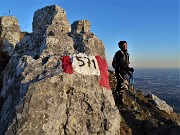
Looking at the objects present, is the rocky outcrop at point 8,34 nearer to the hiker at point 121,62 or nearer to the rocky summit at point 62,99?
the rocky summit at point 62,99

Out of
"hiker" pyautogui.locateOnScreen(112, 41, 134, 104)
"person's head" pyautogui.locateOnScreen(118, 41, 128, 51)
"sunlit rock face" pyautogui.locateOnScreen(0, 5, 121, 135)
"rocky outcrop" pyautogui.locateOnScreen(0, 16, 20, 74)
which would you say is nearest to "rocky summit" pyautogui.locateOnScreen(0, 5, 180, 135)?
"sunlit rock face" pyautogui.locateOnScreen(0, 5, 121, 135)

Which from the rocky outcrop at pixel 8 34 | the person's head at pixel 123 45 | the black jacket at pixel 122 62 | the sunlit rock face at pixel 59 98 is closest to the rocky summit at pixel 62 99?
the sunlit rock face at pixel 59 98

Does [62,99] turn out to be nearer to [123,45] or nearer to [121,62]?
[121,62]

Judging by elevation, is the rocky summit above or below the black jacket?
below

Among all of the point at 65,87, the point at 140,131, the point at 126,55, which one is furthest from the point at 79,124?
the point at 126,55

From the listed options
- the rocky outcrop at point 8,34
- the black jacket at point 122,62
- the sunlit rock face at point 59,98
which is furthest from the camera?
the rocky outcrop at point 8,34

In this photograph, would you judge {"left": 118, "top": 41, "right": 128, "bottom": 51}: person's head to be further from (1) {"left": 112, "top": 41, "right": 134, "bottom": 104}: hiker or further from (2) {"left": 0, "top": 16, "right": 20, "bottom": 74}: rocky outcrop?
(2) {"left": 0, "top": 16, "right": 20, "bottom": 74}: rocky outcrop

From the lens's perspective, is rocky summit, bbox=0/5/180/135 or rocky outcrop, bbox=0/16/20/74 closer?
rocky summit, bbox=0/5/180/135

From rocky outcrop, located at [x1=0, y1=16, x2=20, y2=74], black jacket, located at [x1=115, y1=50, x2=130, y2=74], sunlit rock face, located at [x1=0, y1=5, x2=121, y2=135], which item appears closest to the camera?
sunlit rock face, located at [x1=0, y1=5, x2=121, y2=135]

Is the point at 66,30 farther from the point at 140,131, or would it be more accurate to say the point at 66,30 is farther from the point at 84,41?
the point at 140,131

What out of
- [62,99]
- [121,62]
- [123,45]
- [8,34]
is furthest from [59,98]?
[8,34]

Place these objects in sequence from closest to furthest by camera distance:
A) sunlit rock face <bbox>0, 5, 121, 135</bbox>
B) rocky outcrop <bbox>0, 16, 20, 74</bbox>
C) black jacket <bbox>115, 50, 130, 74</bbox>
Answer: sunlit rock face <bbox>0, 5, 121, 135</bbox> → black jacket <bbox>115, 50, 130, 74</bbox> → rocky outcrop <bbox>0, 16, 20, 74</bbox>

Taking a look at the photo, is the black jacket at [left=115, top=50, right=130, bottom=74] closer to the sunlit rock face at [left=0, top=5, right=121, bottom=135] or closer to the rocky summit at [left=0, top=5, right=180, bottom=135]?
the rocky summit at [left=0, top=5, right=180, bottom=135]

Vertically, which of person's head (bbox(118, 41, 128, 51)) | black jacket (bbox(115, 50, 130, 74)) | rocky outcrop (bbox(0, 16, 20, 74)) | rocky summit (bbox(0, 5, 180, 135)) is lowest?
rocky summit (bbox(0, 5, 180, 135))
